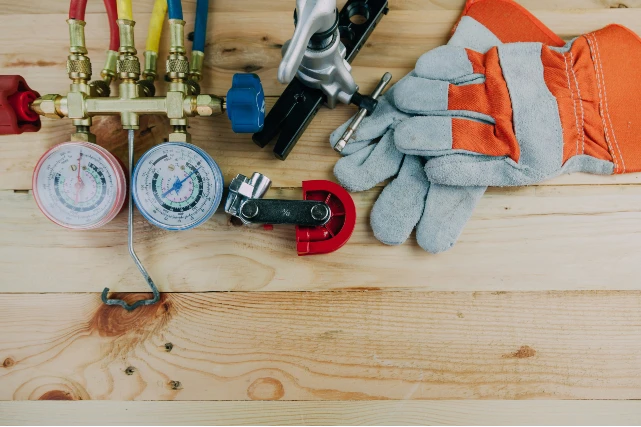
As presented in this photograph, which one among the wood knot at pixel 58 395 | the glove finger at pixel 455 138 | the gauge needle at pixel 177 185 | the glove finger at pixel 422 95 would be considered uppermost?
the glove finger at pixel 422 95

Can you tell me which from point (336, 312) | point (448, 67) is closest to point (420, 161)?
point (448, 67)

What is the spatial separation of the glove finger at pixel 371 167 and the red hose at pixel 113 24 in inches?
17.3

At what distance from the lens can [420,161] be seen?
30.8 inches

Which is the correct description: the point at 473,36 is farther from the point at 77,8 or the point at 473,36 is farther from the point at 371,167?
the point at 77,8

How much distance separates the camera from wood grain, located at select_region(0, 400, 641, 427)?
774 millimetres

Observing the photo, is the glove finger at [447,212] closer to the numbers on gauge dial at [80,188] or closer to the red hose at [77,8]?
the numbers on gauge dial at [80,188]

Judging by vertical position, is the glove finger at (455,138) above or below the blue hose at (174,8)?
below

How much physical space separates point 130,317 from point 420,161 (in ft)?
1.91

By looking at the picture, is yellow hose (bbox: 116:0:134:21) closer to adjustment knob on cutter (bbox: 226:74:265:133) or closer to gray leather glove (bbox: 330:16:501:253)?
adjustment knob on cutter (bbox: 226:74:265:133)

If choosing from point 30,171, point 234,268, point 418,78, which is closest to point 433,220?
point 418,78

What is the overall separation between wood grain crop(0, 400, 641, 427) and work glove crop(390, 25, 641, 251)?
0.34 meters

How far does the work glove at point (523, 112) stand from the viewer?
2.43 ft

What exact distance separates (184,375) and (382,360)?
0.35 metres

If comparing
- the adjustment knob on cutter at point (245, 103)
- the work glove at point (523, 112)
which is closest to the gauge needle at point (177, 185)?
the adjustment knob on cutter at point (245, 103)
